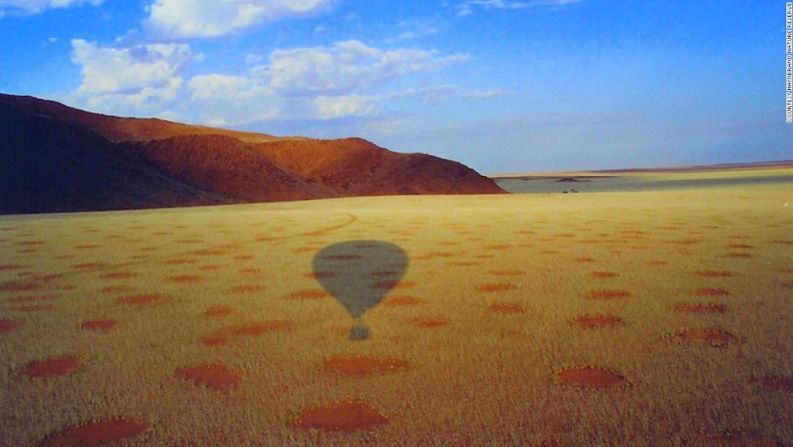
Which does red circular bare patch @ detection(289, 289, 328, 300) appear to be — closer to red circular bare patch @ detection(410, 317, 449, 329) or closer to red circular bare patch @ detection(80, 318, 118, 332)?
red circular bare patch @ detection(410, 317, 449, 329)

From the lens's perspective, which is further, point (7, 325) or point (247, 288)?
point (247, 288)

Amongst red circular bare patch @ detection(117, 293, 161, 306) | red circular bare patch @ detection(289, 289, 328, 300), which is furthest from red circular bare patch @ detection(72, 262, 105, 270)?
red circular bare patch @ detection(289, 289, 328, 300)

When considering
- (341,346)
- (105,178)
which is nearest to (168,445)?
(341,346)

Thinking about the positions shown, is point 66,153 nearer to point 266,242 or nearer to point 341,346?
point 266,242

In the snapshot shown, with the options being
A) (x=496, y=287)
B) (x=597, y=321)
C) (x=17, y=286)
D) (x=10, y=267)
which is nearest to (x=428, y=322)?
(x=597, y=321)

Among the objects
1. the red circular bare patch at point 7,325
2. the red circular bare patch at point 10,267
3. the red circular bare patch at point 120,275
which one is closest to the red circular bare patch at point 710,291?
the red circular bare patch at point 7,325

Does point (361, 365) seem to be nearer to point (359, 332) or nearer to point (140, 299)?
point (359, 332)
